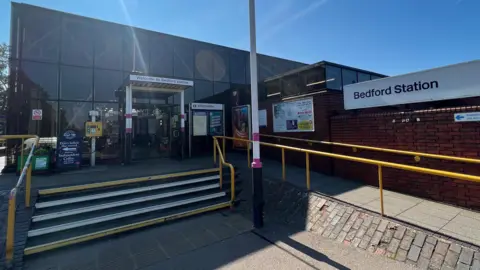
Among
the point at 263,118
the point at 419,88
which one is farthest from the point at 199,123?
the point at 419,88

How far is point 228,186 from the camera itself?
20.1ft

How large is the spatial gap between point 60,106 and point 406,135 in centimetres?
1058

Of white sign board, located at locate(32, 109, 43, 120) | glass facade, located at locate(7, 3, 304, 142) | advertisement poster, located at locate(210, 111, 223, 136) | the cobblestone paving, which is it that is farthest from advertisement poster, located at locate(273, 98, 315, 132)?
white sign board, located at locate(32, 109, 43, 120)

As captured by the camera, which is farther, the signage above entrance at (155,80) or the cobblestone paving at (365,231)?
the signage above entrance at (155,80)

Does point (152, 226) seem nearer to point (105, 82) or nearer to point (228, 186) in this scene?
point (228, 186)

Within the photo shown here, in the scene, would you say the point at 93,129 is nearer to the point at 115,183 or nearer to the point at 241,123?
the point at 115,183

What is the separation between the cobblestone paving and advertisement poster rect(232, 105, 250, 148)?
15.2 feet

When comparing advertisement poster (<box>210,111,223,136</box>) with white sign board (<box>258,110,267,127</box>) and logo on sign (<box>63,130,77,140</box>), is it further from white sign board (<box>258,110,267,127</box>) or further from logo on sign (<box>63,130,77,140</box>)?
logo on sign (<box>63,130,77,140</box>)

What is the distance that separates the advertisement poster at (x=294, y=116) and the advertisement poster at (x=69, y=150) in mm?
A: 6278

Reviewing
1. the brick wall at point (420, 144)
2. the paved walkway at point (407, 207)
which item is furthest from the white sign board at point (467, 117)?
the paved walkway at point (407, 207)

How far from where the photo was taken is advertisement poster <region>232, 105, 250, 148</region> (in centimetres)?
990

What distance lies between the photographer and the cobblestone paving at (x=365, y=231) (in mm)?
2918

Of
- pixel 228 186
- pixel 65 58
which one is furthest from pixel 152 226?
pixel 65 58

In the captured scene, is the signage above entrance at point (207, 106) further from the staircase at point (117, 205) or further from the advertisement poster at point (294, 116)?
the staircase at point (117, 205)
